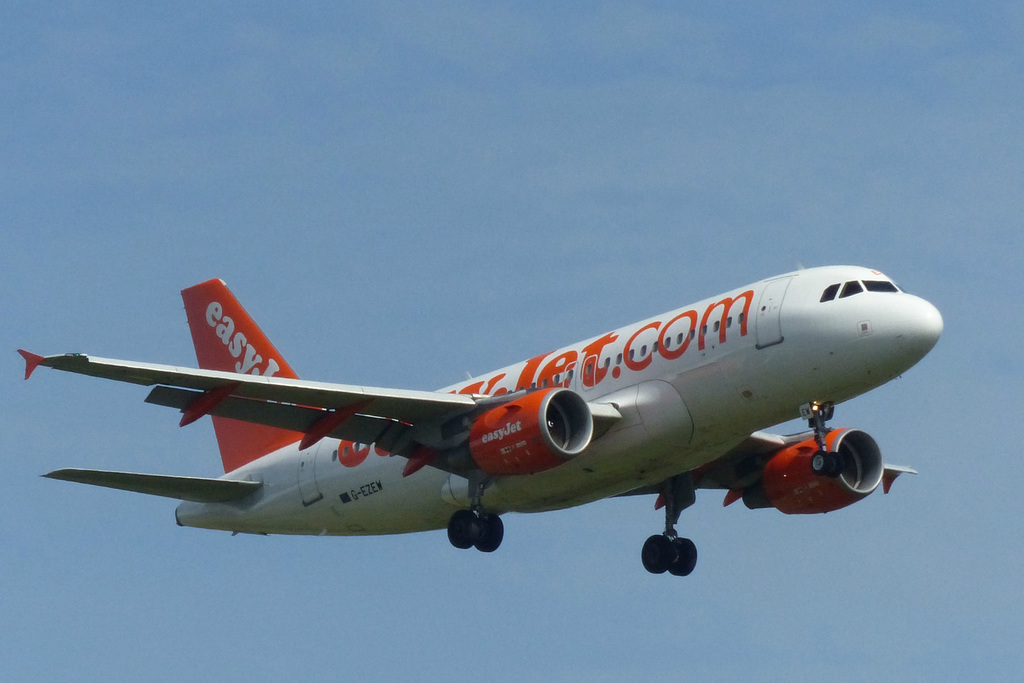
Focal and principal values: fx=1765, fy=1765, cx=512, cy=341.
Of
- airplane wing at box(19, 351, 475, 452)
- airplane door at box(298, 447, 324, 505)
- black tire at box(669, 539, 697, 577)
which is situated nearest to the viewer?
airplane wing at box(19, 351, 475, 452)

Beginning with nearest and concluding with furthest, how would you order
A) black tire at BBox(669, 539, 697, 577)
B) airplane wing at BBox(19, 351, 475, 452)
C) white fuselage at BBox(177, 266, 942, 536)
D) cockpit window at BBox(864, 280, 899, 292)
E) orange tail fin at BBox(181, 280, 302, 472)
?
airplane wing at BBox(19, 351, 475, 452) < white fuselage at BBox(177, 266, 942, 536) < cockpit window at BBox(864, 280, 899, 292) < black tire at BBox(669, 539, 697, 577) < orange tail fin at BBox(181, 280, 302, 472)

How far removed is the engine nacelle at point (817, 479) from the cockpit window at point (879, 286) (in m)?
6.10

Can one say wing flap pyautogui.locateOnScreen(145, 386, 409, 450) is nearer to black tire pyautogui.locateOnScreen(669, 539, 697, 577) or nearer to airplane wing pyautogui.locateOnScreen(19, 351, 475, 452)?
airplane wing pyautogui.locateOnScreen(19, 351, 475, 452)

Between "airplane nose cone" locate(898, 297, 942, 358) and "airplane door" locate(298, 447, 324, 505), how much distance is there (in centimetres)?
1577

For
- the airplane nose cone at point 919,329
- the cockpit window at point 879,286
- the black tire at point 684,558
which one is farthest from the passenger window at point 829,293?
the black tire at point 684,558

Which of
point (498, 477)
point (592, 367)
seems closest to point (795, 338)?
point (592, 367)

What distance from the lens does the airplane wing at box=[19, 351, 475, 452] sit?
1467 inches

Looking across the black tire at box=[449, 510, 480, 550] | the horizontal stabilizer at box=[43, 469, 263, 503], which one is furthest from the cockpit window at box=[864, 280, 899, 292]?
the horizontal stabilizer at box=[43, 469, 263, 503]

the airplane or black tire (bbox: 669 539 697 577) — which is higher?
the airplane

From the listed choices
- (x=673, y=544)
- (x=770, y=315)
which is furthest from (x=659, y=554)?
(x=770, y=315)

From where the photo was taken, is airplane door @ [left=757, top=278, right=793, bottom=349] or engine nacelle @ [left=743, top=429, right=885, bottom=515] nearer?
airplane door @ [left=757, top=278, right=793, bottom=349]

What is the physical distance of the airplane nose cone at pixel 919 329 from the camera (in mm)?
37469

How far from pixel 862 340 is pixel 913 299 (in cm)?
169

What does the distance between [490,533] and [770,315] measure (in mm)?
8716
